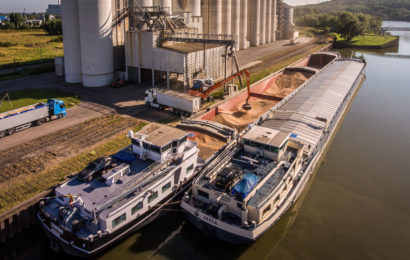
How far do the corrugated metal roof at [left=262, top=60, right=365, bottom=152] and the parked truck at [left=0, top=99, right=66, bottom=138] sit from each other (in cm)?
2102

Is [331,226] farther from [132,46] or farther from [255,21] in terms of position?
[255,21]

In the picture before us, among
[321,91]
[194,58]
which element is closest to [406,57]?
[321,91]

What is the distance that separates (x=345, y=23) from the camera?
10938cm

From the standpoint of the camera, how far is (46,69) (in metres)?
56.7

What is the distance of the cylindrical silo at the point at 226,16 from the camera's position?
78.6 metres

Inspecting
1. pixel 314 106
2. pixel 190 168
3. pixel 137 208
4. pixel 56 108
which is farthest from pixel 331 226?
pixel 56 108

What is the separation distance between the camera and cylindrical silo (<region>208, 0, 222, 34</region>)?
76.2 meters

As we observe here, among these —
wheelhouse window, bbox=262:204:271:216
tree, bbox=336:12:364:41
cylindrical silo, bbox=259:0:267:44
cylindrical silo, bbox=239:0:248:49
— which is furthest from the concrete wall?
tree, bbox=336:12:364:41

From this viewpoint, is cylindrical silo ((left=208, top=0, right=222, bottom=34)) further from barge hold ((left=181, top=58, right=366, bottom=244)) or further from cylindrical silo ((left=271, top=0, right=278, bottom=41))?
→ barge hold ((left=181, top=58, right=366, bottom=244))

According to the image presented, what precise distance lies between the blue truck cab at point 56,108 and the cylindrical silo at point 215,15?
163ft

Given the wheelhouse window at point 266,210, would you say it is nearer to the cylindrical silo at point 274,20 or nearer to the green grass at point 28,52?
the green grass at point 28,52

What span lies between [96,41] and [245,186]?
3482 cm

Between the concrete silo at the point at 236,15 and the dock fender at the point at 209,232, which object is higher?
the concrete silo at the point at 236,15

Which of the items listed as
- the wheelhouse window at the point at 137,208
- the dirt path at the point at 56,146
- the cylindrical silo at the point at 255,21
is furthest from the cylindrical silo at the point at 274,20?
the wheelhouse window at the point at 137,208
